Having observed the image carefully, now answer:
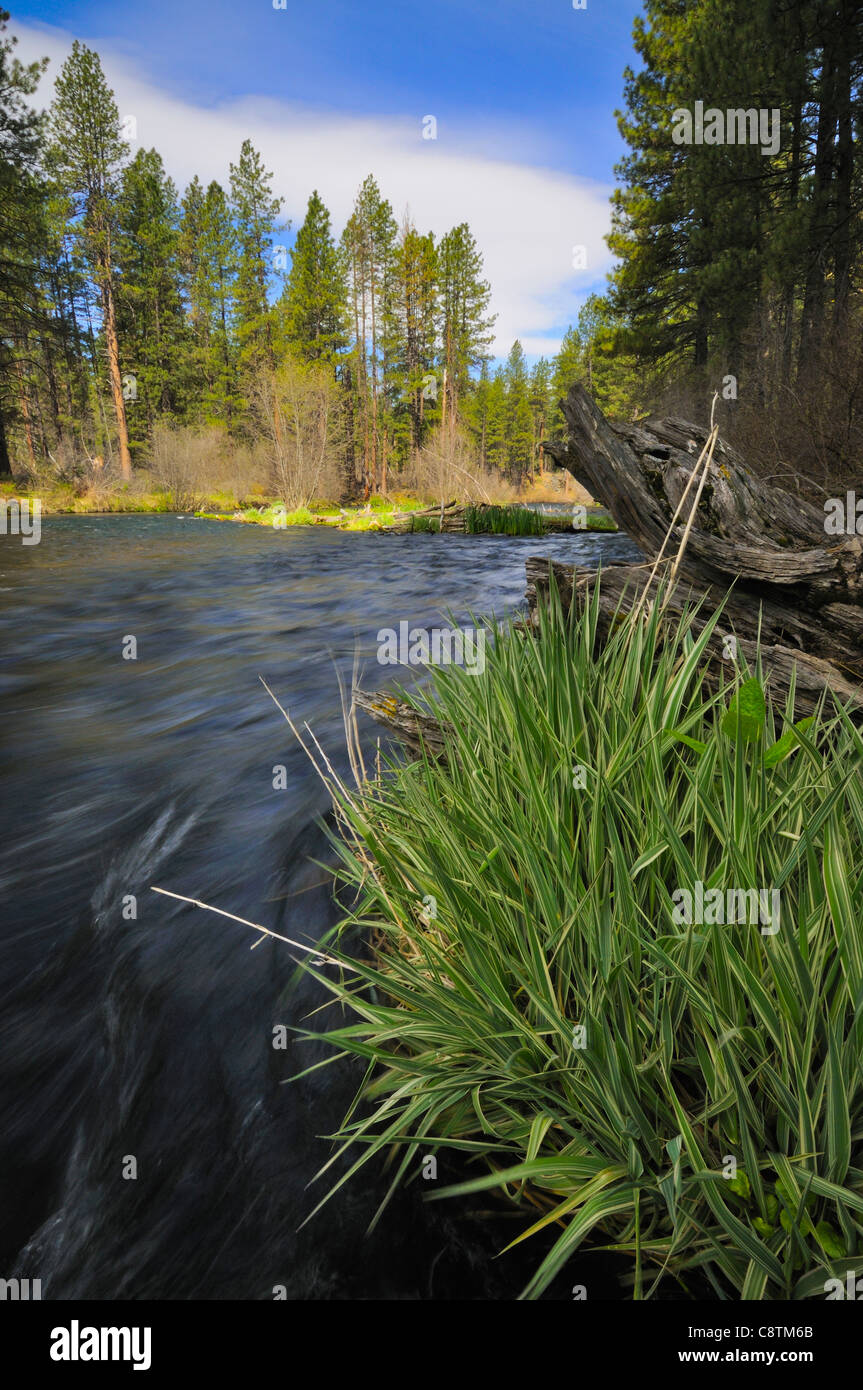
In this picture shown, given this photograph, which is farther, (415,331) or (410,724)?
(415,331)

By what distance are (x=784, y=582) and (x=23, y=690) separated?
6471 mm

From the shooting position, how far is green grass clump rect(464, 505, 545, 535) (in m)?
18.6

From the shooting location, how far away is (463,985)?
5.63ft

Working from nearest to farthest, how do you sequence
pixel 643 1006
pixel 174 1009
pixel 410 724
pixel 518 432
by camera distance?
pixel 643 1006, pixel 174 1009, pixel 410 724, pixel 518 432

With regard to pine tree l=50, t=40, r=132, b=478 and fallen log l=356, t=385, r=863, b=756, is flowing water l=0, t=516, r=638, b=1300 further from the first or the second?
pine tree l=50, t=40, r=132, b=478

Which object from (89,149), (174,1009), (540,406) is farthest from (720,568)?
(540,406)

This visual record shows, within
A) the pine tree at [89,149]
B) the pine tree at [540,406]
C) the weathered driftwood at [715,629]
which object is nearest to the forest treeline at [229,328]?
the pine tree at [89,149]

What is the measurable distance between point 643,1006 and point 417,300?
5371cm

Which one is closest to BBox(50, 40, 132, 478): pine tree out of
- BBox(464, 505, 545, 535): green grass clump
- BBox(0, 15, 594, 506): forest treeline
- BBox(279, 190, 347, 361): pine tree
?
BBox(0, 15, 594, 506): forest treeline

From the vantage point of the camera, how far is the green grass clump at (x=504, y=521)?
61.1 ft

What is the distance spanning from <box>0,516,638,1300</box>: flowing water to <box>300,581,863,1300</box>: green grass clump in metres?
0.20

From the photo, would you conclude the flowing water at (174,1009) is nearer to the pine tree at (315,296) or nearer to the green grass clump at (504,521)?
the green grass clump at (504,521)

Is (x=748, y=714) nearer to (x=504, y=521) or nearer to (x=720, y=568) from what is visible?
(x=720, y=568)

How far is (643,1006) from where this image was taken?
1.60 metres
